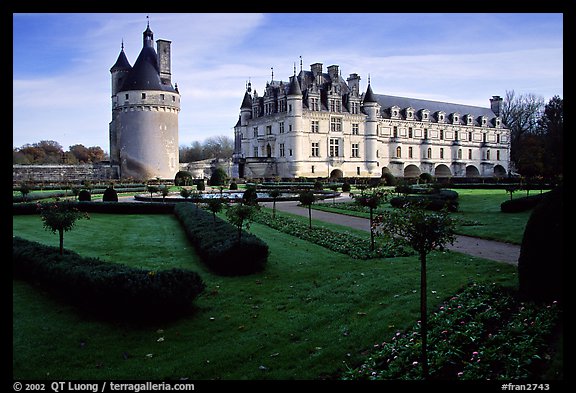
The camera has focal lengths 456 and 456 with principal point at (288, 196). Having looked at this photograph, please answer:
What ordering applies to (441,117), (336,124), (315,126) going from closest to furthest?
(315,126), (336,124), (441,117)

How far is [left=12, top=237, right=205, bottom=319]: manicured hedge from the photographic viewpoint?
20.4 ft

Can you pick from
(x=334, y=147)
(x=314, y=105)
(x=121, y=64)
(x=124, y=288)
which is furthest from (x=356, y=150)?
(x=124, y=288)

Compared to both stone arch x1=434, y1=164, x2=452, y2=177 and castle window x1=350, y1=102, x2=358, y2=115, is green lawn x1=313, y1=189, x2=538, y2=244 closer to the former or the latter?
castle window x1=350, y1=102, x2=358, y2=115

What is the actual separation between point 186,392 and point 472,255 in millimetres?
8630

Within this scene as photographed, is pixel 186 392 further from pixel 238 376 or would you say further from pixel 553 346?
pixel 553 346

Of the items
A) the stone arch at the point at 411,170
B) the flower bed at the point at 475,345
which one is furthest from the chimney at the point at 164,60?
the flower bed at the point at 475,345

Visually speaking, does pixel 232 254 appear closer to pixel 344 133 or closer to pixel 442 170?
pixel 344 133

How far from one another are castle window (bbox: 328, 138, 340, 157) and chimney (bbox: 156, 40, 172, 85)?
1826 centimetres

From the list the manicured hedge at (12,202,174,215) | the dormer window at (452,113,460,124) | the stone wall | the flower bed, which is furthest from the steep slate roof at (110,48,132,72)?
the flower bed

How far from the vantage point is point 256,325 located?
6219 millimetres

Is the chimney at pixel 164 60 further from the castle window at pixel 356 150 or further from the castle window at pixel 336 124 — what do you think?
the castle window at pixel 356 150

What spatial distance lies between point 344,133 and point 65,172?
96.0 ft

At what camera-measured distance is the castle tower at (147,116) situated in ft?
143
